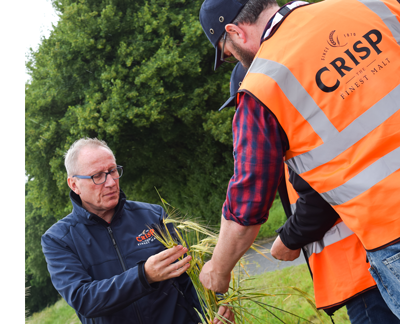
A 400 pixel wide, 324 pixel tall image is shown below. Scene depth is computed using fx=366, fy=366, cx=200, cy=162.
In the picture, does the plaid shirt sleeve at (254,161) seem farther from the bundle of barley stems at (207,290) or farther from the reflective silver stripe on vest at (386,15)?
the bundle of barley stems at (207,290)

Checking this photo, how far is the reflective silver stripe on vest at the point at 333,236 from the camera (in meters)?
1.64

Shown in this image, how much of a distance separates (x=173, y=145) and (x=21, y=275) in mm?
8275

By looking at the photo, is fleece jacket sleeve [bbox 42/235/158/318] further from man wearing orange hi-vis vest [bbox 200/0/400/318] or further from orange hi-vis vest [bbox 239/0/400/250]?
orange hi-vis vest [bbox 239/0/400/250]

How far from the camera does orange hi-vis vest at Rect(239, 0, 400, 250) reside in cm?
127

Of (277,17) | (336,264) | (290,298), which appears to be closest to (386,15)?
(277,17)

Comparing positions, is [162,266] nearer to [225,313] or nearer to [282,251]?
[225,313]

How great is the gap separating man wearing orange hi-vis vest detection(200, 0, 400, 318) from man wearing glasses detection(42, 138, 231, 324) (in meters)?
0.93

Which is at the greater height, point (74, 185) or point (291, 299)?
point (74, 185)

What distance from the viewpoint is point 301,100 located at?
134 centimetres

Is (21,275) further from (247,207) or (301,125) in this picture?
(301,125)

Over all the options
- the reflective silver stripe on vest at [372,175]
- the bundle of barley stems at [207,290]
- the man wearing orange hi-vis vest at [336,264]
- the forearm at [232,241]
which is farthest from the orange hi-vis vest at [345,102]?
the bundle of barley stems at [207,290]

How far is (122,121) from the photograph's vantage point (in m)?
9.64

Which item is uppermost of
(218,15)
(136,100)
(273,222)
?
(136,100)

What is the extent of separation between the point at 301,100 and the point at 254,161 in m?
0.29
